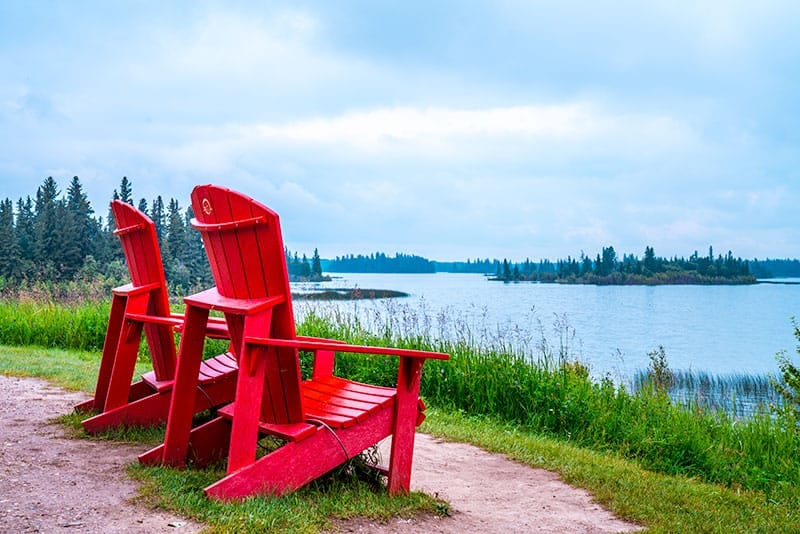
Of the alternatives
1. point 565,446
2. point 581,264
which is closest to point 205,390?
point 565,446

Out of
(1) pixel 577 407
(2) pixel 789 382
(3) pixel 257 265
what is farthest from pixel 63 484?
(2) pixel 789 382

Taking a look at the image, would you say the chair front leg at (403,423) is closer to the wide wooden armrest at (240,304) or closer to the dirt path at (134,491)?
the dirt path at (134,491)

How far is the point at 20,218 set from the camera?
3788cm

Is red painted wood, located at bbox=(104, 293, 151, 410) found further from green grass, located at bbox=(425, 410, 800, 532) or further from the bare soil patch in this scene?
green grass, located at bbox=(425, 410, 800, 532)

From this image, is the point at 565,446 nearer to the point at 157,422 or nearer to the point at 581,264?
the point at 157,422

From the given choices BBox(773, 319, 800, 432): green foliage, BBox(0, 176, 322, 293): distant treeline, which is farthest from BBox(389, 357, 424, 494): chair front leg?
BBox(0, 176, 322, 293): distant treeline

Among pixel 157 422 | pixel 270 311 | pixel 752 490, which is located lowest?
pixel 752 490

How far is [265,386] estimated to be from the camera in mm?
3654

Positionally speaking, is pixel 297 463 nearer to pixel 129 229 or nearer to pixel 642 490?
pixel 129 229

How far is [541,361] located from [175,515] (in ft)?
16.5

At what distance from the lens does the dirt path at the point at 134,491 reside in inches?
129

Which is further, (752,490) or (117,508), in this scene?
(752,490)

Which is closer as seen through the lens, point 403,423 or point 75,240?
point 403,423

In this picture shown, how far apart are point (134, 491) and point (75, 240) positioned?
32.5 m
